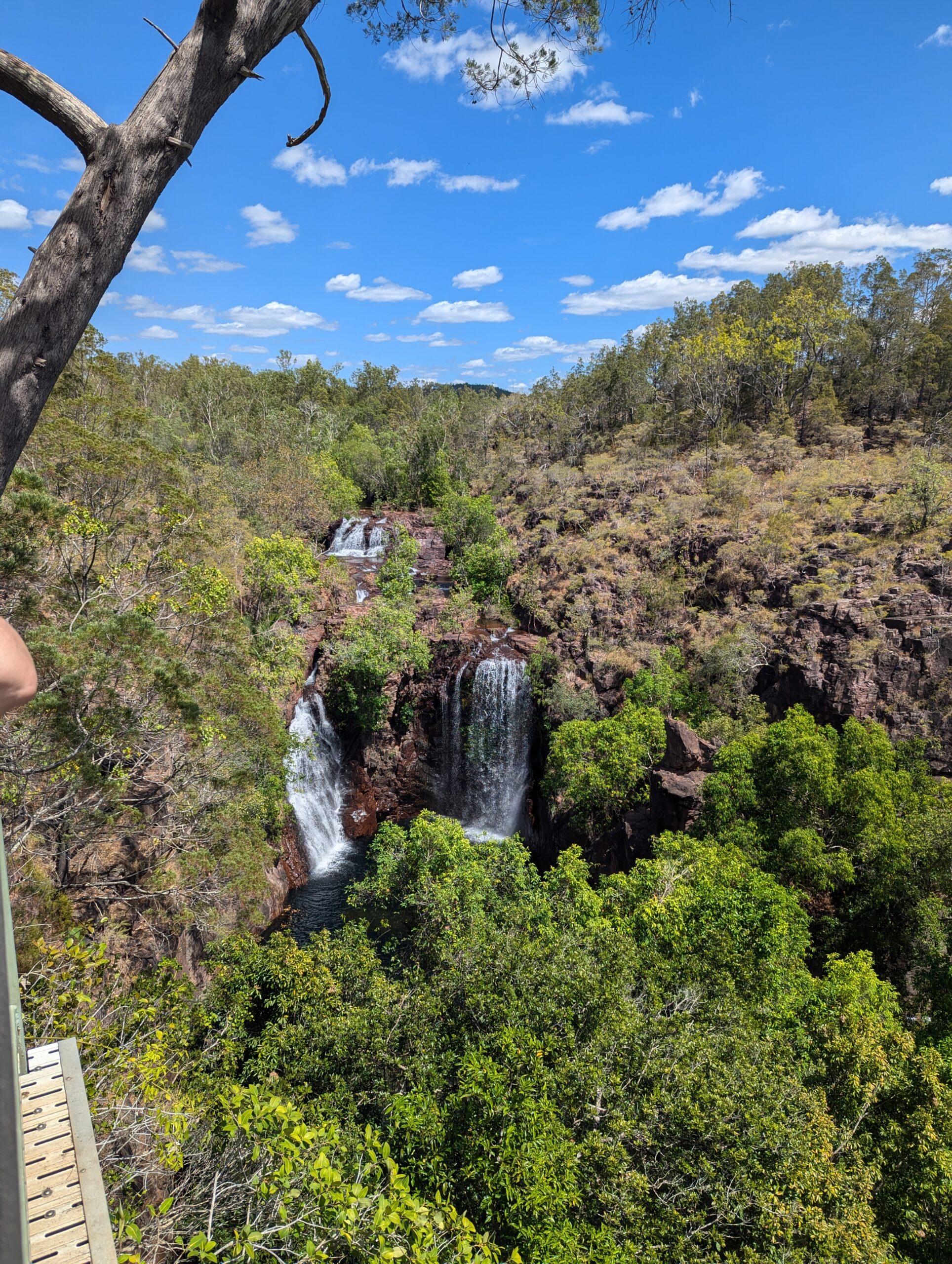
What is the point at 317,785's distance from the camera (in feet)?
81.4

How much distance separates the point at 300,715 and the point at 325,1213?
20669 millimetres

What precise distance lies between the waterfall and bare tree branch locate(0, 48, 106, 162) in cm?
2034

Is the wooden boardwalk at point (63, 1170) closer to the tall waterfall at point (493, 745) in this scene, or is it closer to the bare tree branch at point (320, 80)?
the bare tree branch at point (320, 80)

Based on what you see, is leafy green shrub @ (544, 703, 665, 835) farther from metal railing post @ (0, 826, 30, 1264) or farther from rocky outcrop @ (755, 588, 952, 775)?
metal railing post @ (0, 826, 30, 1264)

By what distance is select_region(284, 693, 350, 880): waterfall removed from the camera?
23156 mm

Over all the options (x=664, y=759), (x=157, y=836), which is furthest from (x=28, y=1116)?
(x=664, y=759)

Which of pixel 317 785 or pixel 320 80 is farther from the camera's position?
pixel 317 785

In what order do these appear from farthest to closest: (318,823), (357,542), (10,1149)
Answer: (357,542) → (318,823) → (10,1149)

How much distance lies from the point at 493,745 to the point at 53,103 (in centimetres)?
2455

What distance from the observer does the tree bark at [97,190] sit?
8.25ft

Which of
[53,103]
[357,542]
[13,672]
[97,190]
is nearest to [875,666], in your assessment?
[97,190]

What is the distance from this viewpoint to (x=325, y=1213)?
16.1 ft

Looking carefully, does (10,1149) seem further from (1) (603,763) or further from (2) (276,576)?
(2) (276,576)

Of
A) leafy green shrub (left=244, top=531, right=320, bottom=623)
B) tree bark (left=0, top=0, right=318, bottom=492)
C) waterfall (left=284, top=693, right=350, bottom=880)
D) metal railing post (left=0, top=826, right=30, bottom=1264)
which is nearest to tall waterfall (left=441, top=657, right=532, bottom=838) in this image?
waterfall (left=284, top=693, right=350, bottom=880)
